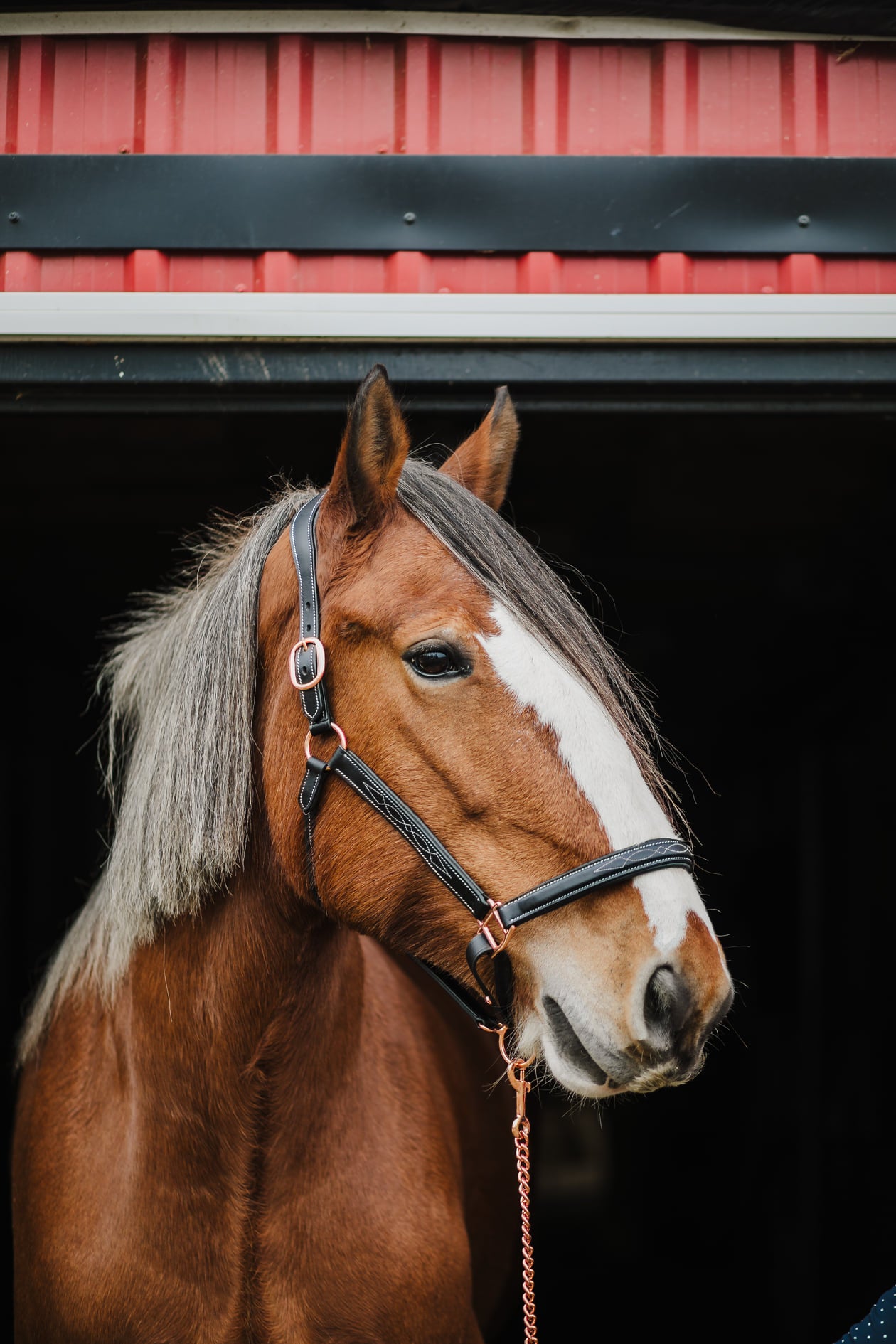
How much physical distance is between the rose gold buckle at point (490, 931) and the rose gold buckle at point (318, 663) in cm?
46

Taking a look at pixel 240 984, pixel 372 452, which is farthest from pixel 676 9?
pixel 240 984

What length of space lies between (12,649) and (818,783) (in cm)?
456

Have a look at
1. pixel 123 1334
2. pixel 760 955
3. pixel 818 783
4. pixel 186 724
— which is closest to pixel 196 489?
pixel 186 724

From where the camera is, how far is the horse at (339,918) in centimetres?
141

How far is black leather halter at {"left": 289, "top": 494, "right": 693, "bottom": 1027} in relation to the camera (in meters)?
1.36

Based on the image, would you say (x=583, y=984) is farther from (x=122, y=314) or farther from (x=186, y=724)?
(x=122, y=314)

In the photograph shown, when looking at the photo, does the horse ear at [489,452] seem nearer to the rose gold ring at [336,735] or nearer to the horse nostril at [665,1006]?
the rose gold ring at [336,735]

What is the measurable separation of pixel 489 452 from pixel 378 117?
0.94 meters

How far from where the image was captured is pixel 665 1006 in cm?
132

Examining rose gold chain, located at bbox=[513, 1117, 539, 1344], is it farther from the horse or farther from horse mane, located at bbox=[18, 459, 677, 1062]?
horse mane, located at bbox=[18, 459, 677, 1062]

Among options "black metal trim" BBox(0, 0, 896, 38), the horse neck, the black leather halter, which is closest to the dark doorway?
"black metal trim" BBox(0, 0, 896, 38)

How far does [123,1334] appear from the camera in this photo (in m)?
1.70

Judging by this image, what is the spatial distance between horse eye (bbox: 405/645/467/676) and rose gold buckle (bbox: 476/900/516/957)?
0.36 m

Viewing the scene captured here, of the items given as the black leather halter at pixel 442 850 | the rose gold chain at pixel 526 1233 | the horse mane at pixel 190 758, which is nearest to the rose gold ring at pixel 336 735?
the black leather halter at pixel 442 850
